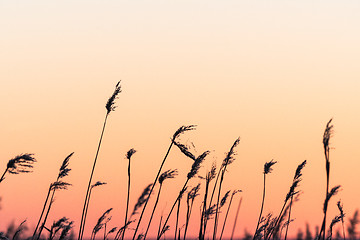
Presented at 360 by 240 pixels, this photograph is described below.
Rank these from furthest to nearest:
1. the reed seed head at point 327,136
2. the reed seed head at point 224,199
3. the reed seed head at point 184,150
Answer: the reed seed head at point 224,199, the reed seed head at point 184,150, the reed seed head at point 327,136

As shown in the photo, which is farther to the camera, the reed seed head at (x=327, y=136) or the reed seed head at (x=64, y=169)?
the reed seed head at (x=64, y=169)

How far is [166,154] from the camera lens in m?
5.35

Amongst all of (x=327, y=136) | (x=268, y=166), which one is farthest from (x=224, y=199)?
(x=327, y=136)

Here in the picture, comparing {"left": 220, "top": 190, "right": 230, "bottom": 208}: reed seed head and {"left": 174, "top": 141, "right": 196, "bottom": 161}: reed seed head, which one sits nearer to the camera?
{"left": 174, "top": 141, "right": 196, "bottom": 161}: reed seed head

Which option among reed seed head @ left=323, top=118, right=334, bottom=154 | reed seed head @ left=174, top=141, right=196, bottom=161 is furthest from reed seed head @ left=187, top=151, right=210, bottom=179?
reed seed head @ left=323, top=118, right=334, bottom=154

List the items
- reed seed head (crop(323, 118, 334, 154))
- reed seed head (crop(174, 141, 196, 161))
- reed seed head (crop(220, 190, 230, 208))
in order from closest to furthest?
reed seed head (crop(323, 118, 334, 154)) < reed seed head (crop(174, 141, 196, 161)) < reed seed head (crop(220, 190, 230, 208))

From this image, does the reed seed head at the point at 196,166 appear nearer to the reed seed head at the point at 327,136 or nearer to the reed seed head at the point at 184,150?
the reed seed head at the point at 184,150

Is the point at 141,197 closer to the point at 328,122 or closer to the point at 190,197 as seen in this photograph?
the point at 190,197

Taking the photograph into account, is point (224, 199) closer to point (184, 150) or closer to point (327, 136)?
point (184, 150)

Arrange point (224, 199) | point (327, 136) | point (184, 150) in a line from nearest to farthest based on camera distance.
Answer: point (327, 136) → point (184, 150) → point (224, 199)

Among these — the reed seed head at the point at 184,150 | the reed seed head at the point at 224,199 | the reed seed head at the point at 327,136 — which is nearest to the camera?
the reed seed head at the point at 327,136

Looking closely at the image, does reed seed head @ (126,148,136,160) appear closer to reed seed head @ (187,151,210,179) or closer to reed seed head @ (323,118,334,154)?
reed seed head @ (187,151,210,179)

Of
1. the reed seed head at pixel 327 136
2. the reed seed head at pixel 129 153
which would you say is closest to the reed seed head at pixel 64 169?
the reed seed head at pixel 129 153

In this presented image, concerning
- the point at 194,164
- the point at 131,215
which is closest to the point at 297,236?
the point at 131,215
